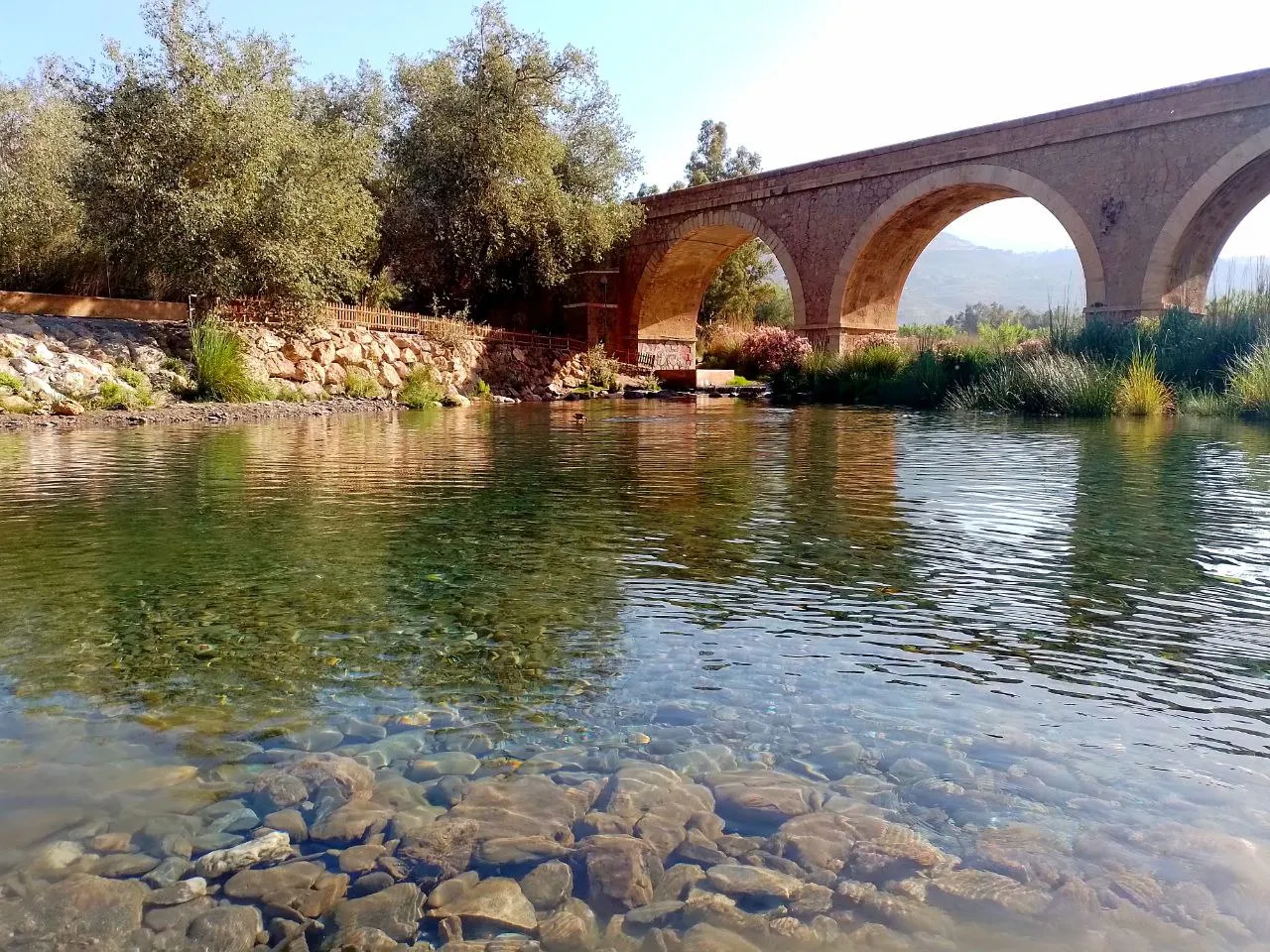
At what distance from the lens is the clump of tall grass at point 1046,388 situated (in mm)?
12516

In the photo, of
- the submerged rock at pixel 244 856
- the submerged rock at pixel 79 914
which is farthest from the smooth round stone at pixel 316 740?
the submerged rock at pixel 79 914

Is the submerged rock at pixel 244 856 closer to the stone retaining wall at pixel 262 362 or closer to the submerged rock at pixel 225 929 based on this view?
the submerged rock at pixel 225 929

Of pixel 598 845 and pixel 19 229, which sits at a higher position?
pixel 19 229

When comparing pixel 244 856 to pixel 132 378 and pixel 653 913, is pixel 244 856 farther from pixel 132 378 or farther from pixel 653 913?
pixel 132 378

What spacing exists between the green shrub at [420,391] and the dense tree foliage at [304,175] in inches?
85.1

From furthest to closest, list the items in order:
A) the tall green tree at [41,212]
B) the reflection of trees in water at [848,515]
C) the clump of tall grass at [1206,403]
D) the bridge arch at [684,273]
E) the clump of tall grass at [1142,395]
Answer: the bridge arch at [684,273], the tall green tree at [41,212], the clump of tall grass at [1142,395], the clump of tall grass at [1206,403], the reflection of trees in water at [848,515]

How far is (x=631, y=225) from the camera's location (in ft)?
86.2

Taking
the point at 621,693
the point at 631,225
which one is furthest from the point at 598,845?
the point at 631,225

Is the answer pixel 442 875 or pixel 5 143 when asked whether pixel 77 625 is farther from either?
pixel 5 143

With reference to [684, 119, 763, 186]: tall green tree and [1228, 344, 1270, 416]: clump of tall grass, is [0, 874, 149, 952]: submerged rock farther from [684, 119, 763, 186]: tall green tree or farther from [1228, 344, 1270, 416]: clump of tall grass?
[684, 119, 763, 186]: tall green tree

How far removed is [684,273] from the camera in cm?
2780

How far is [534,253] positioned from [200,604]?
882 inches

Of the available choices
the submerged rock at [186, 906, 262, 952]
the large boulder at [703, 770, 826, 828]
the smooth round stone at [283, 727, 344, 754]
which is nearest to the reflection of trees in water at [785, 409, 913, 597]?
the large boulder at [703, 770, 826, 828]

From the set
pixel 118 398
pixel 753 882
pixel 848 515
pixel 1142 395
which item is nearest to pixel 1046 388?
pixel 1142 395
